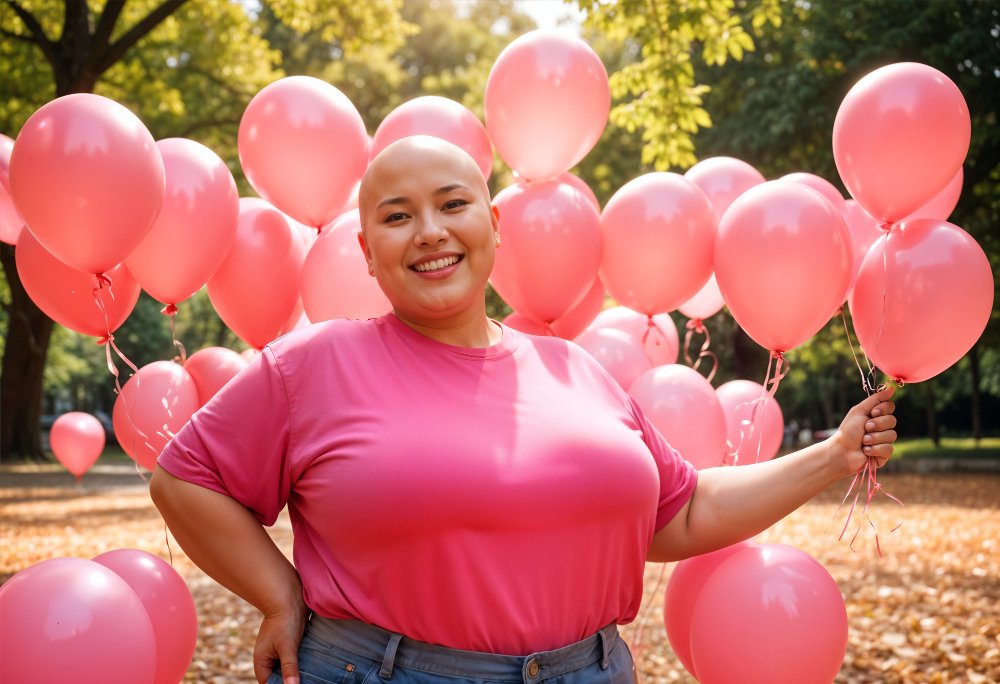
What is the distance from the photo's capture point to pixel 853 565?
25.7 feet

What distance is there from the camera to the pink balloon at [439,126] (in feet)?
10.2

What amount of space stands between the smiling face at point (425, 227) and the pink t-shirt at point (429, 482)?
0.12 m

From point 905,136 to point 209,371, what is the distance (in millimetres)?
2493

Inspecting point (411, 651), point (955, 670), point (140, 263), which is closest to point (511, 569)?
point (411, 651)

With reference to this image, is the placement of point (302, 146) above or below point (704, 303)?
above

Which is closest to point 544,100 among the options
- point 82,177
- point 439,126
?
point 439,126

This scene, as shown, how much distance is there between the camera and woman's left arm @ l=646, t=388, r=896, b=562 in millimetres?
2164

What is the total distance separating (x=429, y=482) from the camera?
5.66 ft

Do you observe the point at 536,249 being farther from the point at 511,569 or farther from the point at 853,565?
the point at 853,565

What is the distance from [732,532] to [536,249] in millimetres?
1165

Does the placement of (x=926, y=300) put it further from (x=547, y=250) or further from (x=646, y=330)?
(x=646, y=330)

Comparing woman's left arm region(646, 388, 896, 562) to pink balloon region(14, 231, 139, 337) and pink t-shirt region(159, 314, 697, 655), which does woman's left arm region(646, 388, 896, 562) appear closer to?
Answer: pink t-shirt region(159, 314, 697, 655)

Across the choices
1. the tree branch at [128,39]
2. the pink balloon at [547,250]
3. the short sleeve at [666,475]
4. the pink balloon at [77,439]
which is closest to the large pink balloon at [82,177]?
the pink balloon at [547,250]

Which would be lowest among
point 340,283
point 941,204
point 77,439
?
point 77,439
